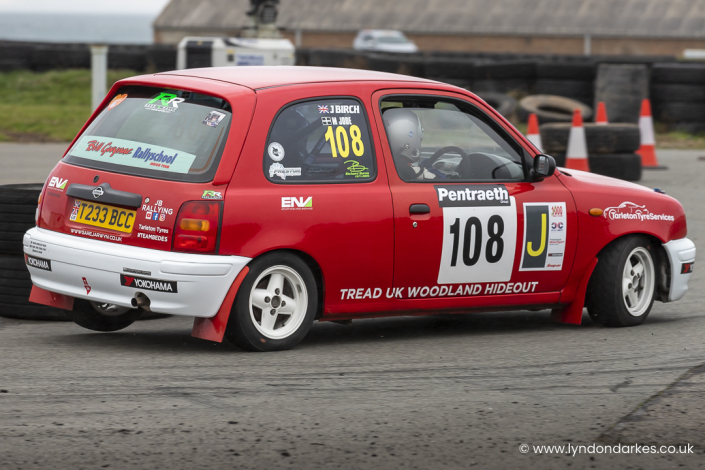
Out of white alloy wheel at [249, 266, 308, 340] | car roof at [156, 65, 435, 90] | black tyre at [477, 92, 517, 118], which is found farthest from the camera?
black tyre at [477, 92, 517, 118]

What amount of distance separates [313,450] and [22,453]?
106 cm

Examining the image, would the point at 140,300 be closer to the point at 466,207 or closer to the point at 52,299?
the point at 52,299

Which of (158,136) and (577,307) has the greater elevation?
(158,136)

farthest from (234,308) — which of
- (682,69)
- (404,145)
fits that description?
(682,69)

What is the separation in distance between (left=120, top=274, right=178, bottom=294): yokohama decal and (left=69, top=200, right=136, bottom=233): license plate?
0.83 feet

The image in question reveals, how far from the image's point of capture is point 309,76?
240 inches

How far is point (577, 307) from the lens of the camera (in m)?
6.72

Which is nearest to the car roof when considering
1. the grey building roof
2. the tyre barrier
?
the tyre barrier

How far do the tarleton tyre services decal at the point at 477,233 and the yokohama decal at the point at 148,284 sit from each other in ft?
5.17

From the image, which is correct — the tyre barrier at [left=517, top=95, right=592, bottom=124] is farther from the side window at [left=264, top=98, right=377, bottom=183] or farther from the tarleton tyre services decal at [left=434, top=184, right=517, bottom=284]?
the side window at [left=264, top=98, right=377, bottom=183]

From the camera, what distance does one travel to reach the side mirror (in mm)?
6359

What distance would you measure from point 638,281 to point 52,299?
357 cm

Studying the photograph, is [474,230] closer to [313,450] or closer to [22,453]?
[313,450]

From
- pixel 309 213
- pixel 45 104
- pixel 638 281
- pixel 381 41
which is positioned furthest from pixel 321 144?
pixel 381 41
